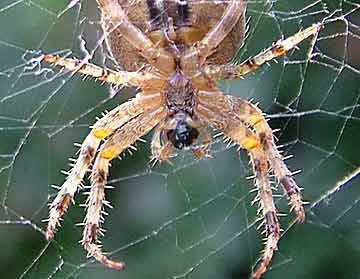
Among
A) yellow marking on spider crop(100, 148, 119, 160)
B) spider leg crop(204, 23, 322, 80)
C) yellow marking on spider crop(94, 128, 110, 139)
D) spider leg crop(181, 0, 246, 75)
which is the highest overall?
spider leg crop(181, 0, 246, 75)

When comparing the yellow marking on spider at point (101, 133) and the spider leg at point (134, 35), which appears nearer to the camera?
the spider leg at point (134, 35)

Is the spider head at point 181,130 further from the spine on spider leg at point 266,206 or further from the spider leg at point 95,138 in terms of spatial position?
the spine on spider leg at point 266,206

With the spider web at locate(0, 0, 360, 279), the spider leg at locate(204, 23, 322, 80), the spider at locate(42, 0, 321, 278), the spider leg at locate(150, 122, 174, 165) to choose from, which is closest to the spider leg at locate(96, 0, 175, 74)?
the spider at locate(42, 0, 321, 278)

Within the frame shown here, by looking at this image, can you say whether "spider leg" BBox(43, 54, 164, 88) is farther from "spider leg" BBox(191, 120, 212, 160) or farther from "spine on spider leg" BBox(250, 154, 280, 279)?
"spine on spider leg" BBox(250, 154, 280, 279)

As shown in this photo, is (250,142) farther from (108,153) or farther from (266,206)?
(108,153)

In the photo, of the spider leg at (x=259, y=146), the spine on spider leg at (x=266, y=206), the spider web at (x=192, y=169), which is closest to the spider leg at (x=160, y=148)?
the spider leg at (x=259, y=146)

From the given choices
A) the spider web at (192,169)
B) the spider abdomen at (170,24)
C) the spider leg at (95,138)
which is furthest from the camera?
the spider web at (192,169)

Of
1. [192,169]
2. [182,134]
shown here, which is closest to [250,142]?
[182,134]
